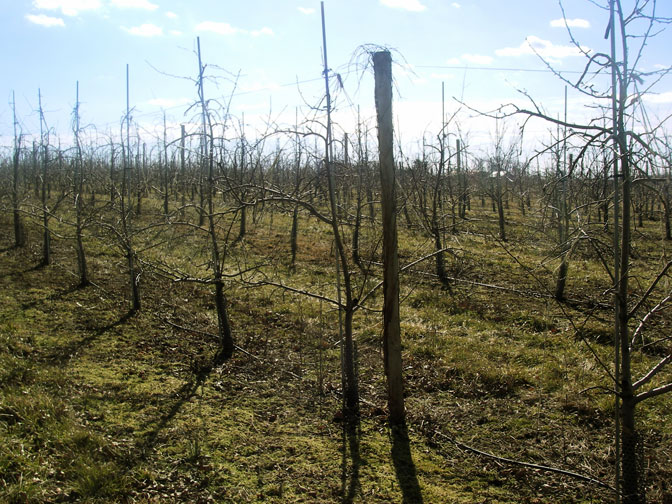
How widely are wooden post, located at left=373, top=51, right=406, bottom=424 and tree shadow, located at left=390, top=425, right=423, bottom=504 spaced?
0.50 ft

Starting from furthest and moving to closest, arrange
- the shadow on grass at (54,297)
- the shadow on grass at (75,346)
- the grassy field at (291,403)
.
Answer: the shadow on grass at (54,297) → the shadow on grass at (75,346) → the grassy field at (291,403)

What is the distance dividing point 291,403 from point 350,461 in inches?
47.8

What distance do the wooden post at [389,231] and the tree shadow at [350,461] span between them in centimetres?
40

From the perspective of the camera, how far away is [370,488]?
3.75 m

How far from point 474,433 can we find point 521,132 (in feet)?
9.44

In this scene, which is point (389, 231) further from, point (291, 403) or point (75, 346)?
point (75, 346)

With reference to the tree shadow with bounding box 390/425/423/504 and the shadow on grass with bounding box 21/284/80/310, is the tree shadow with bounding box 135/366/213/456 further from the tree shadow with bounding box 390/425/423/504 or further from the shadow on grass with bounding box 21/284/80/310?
the shadow on grass with bounding box 21/284/80/310

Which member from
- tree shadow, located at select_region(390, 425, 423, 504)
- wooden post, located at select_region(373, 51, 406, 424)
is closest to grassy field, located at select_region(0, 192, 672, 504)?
tree shadow, located at select_region(390, 425, 423, 504)

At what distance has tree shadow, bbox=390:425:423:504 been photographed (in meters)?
3.66

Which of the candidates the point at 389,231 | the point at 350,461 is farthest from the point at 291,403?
the point at 389,231

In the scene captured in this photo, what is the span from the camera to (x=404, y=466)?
403cm

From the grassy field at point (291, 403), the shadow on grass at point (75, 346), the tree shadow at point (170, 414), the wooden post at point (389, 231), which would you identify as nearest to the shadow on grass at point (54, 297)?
the grassy field at point (291, 403)

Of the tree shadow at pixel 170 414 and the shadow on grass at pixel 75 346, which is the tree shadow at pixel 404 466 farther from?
the shadow on grass at pixel 75 346

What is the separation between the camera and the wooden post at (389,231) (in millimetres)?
4004
